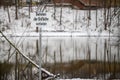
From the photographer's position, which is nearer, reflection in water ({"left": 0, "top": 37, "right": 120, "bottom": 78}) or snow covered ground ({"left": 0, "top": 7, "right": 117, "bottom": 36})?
reflection in water ({"left": 0, "top": 37, "right": 120, "bottom": 78})

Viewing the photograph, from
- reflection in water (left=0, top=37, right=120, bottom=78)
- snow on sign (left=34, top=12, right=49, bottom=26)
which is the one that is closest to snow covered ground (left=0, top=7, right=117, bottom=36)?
reflection in water (left=0, top=37, right=120, bottom=78)

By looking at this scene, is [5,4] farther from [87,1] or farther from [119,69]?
[119,69]

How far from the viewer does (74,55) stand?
22.3 meters

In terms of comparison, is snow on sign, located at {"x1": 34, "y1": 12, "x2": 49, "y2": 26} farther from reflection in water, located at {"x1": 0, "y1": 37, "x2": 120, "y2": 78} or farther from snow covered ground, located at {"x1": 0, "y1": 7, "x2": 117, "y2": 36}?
snow covered ground, located at {"x1": 0, "y1": 7, "x2": 117, "y2": 36}

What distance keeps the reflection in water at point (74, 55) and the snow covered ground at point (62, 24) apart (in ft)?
6.91

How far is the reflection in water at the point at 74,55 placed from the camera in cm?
1831

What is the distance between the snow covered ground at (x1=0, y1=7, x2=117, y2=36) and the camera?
95.1 ft

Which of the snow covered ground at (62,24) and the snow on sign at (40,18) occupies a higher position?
the snow on sign at (40,18)

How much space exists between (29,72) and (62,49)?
24.9 feet

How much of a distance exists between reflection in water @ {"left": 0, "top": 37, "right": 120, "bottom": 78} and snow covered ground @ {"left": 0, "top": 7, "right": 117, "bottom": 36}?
211 cm

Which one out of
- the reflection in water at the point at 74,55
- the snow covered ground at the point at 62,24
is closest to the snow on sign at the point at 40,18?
the reflection in water at the point at 74,55

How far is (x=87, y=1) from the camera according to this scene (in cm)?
3145

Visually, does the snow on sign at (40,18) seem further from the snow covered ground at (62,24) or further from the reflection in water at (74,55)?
the snow covered ground at (62,24)

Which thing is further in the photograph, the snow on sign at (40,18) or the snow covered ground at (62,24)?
the snow covered ground at (62,24)
